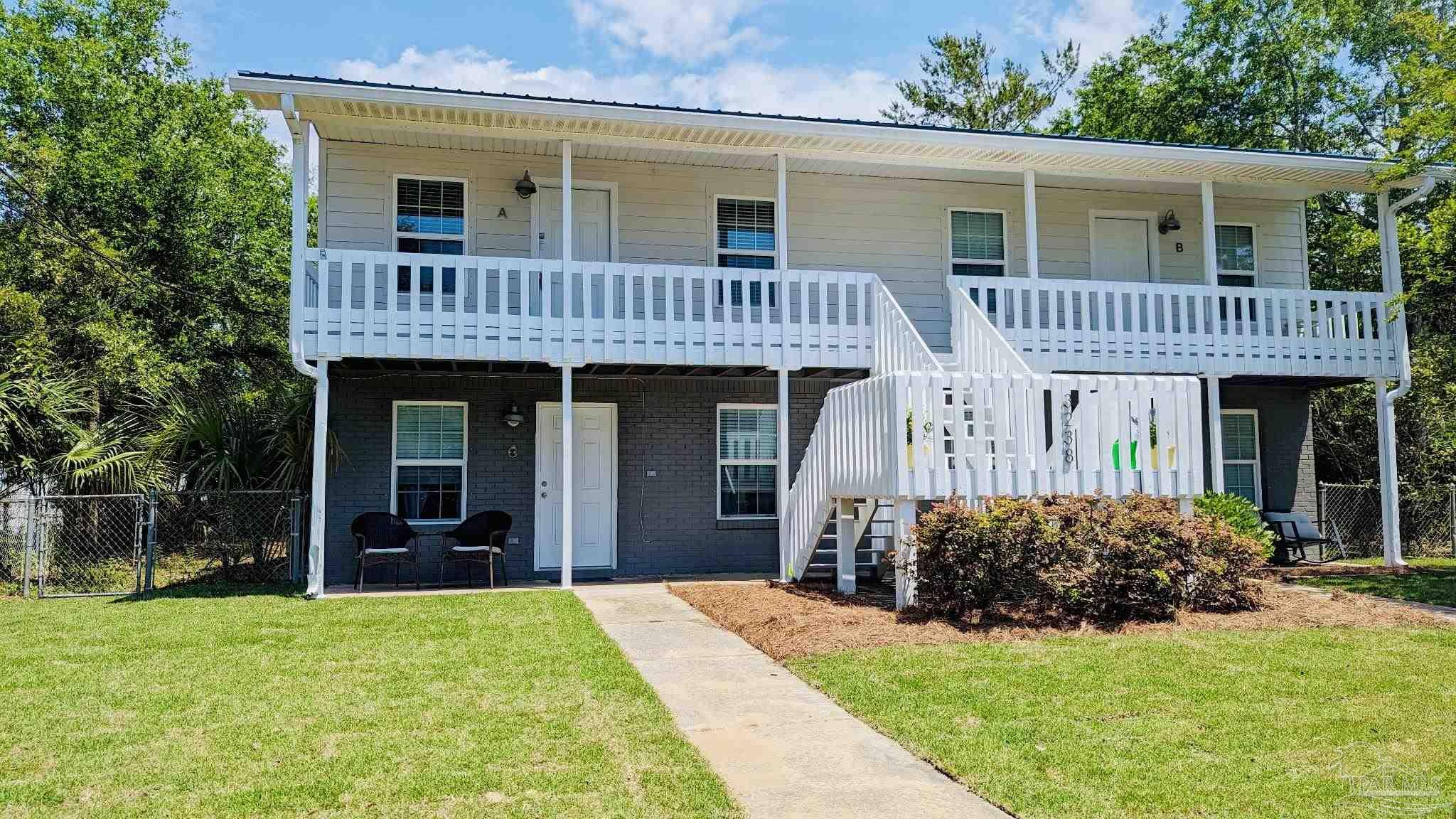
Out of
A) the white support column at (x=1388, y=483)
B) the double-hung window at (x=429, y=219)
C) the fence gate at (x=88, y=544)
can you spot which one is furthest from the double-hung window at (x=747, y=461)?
the white support column at (x=1388, y=483)

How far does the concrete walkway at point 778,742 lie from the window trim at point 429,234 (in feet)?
20.7

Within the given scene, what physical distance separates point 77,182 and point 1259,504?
21.3 m

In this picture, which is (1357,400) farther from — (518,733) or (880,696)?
(518,733)

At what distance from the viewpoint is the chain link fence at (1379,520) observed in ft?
49.8

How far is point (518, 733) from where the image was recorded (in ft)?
16.2

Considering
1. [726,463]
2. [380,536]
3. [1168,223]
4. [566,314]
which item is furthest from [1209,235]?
[380,536]

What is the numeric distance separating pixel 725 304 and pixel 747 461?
2706 mm

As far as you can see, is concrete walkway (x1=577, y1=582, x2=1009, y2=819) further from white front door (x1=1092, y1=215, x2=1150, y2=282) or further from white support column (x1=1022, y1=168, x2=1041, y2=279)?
white front door (x1=1092, y1=215, x2=1150, y2=282)

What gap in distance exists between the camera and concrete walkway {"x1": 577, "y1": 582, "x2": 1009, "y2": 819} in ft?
12.9

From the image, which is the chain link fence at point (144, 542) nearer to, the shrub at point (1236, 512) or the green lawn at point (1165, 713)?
the green lawn at point (1165, 713)

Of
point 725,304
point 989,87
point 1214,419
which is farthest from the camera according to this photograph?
point 989,87

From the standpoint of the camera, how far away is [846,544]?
32.9ft

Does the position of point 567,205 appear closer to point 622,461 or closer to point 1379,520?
point 622,461

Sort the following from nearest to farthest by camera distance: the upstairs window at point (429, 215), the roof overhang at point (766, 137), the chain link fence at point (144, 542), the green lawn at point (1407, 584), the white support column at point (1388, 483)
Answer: the green lawn at point (1407, 584) < the roof overhang at point (766, 137) < the chain link fence at point (144, 542) < the upstairs window at point (429, 215) < the white support column at point (1388, 483)
